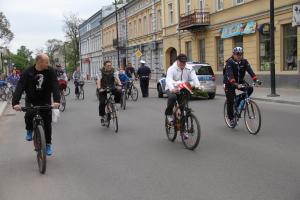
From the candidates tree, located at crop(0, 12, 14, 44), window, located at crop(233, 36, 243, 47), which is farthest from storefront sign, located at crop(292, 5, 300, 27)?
tree, located at crop(0, 12, 14, 44)

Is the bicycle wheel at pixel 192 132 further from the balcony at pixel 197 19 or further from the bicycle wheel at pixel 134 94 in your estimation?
the balcony at pixel 197 19

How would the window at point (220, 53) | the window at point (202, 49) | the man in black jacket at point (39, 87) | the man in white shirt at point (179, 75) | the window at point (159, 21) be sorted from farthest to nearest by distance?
1. the window at point (159, 21)
2. the window at point (202, 49)
3. the window at point (220, 53)
4. the man in white shirt at point (179, 75)
5. the man in black jacket at point (39, 87)

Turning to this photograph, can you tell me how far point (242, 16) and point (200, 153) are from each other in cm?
2077

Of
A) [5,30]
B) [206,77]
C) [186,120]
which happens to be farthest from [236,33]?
[5,30]

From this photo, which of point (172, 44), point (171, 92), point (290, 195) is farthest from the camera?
point (172, 44)

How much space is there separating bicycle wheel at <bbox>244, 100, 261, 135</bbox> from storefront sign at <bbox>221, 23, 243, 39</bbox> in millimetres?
18198

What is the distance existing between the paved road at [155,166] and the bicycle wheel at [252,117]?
0.19 meters

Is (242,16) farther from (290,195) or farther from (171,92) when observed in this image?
(290,195)

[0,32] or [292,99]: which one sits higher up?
[0,32]

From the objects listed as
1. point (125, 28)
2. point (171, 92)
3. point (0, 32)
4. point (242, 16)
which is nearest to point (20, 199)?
point (171, 92)

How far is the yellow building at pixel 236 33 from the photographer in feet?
76.2

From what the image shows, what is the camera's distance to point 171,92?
8344 mm

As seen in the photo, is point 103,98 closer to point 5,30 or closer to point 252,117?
point 252,117

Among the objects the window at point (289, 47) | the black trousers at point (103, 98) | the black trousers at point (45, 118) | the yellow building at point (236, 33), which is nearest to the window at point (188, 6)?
the yellow building at point (236, 33)
